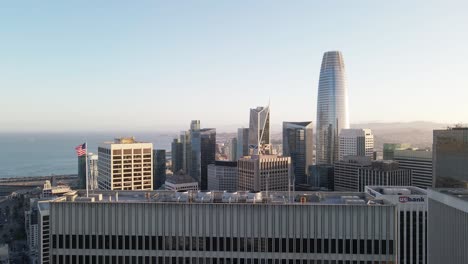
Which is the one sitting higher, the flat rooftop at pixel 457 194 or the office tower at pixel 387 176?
the flat rooftop at pixel 457 194

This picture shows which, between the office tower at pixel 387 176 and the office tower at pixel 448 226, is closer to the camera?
the office tower at pixel 448 226

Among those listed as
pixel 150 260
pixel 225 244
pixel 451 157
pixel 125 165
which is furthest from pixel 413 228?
pixel 125 165

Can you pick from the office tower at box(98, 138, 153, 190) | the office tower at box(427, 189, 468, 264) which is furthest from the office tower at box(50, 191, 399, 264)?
the office tower at box(98, 138, 153, 190)

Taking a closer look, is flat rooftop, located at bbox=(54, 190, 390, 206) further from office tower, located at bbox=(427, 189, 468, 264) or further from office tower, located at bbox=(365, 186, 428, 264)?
office tower, located at bbox=(365, 186, 428, 264)

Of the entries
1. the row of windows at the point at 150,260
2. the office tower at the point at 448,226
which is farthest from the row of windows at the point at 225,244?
the office tower at the point at 448,226

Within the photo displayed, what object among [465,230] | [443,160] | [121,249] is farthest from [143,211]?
[443,160]

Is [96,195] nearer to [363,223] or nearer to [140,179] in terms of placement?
[363,223]

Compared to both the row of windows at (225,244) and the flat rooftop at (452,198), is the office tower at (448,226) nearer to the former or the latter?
the flat rooftop at (452,198)
